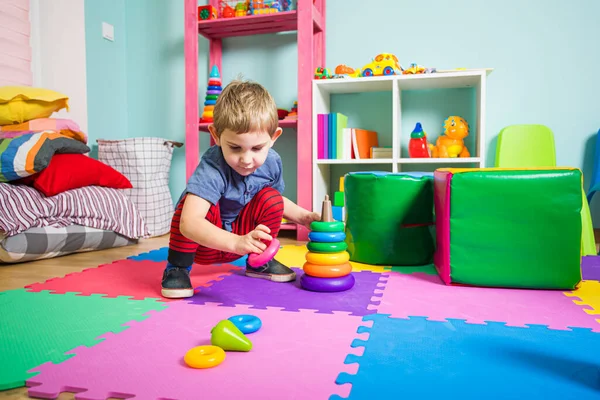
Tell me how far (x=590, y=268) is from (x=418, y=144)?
1080 mm

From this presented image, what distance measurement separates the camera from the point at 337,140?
8.82 ft

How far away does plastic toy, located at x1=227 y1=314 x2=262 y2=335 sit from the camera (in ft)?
3.73

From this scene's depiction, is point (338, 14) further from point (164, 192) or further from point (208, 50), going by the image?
point (164, 192)

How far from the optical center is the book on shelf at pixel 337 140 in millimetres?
2684

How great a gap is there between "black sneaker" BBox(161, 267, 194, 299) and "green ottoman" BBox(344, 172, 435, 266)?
75 cm

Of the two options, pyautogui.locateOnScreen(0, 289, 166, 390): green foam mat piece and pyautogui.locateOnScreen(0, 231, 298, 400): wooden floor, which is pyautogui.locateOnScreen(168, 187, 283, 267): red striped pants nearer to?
pyautogui.locateOnScreen(0, 289, 166, 390): green foam mat piece

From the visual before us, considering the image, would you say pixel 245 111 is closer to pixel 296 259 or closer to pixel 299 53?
pixel 296 259

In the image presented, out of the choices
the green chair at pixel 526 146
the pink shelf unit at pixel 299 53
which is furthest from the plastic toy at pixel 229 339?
the green chair at pixel 526 146

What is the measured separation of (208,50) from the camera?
3.27 meters

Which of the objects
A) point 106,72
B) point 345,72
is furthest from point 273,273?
point 106,72

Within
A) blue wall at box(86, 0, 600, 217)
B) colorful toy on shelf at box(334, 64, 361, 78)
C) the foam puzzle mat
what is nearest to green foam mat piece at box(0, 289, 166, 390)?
the foam puzzle mat

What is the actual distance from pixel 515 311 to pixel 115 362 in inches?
39.7

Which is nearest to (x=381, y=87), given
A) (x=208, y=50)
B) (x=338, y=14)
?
(x=338, y=14)

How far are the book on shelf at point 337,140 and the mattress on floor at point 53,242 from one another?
116 centimetres
